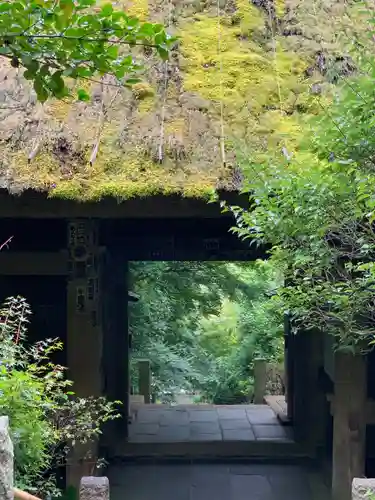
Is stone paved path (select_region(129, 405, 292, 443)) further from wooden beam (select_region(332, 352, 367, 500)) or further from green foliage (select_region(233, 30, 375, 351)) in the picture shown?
green foliage (select_region(233, 30, 375, 351))

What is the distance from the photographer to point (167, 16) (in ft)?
18.5

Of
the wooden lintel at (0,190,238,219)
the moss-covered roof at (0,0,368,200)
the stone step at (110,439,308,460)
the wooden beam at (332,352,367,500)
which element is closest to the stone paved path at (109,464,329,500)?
the stone step at (110,439,308,460)

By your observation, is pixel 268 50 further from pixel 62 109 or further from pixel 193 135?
pixel 62 109

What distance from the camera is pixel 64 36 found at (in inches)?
68.6

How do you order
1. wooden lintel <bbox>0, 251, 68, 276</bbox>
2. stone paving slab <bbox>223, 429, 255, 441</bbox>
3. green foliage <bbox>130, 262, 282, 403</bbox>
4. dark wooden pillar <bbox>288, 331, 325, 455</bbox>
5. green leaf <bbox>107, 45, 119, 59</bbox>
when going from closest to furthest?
green leaf <bbox>107, 45, 119, 59</bbox> < wooden lintel <bbox>0, 251, 68, 276</bbox> < dark wooden pillar <bbox>288, 331, 325, 455</bbox> < stone paving slab <bbox>223, 429, 255, 441</bbox> < green foliage <bbox>130, 262, 282, 403</bbox>

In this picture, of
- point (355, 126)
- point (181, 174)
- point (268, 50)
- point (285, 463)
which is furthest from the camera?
point (285, 463)

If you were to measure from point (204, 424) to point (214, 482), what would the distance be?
1.88m

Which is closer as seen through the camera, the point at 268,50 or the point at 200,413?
the point at 268,50

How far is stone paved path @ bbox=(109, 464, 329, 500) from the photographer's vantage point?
217 inches

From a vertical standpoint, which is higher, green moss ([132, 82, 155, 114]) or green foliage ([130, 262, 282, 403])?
green moss ([132, 82, 155, 114])

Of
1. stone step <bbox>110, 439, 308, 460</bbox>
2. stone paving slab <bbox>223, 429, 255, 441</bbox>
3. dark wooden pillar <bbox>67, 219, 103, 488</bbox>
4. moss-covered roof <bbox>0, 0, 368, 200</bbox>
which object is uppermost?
moss-covered roof <bbox>0, 0, 368, 200</bbox>

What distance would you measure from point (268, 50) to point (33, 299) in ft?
9.85

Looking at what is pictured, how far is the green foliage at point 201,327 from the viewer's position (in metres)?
10.6

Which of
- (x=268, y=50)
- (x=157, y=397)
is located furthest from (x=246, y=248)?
(x=157, y=397)
